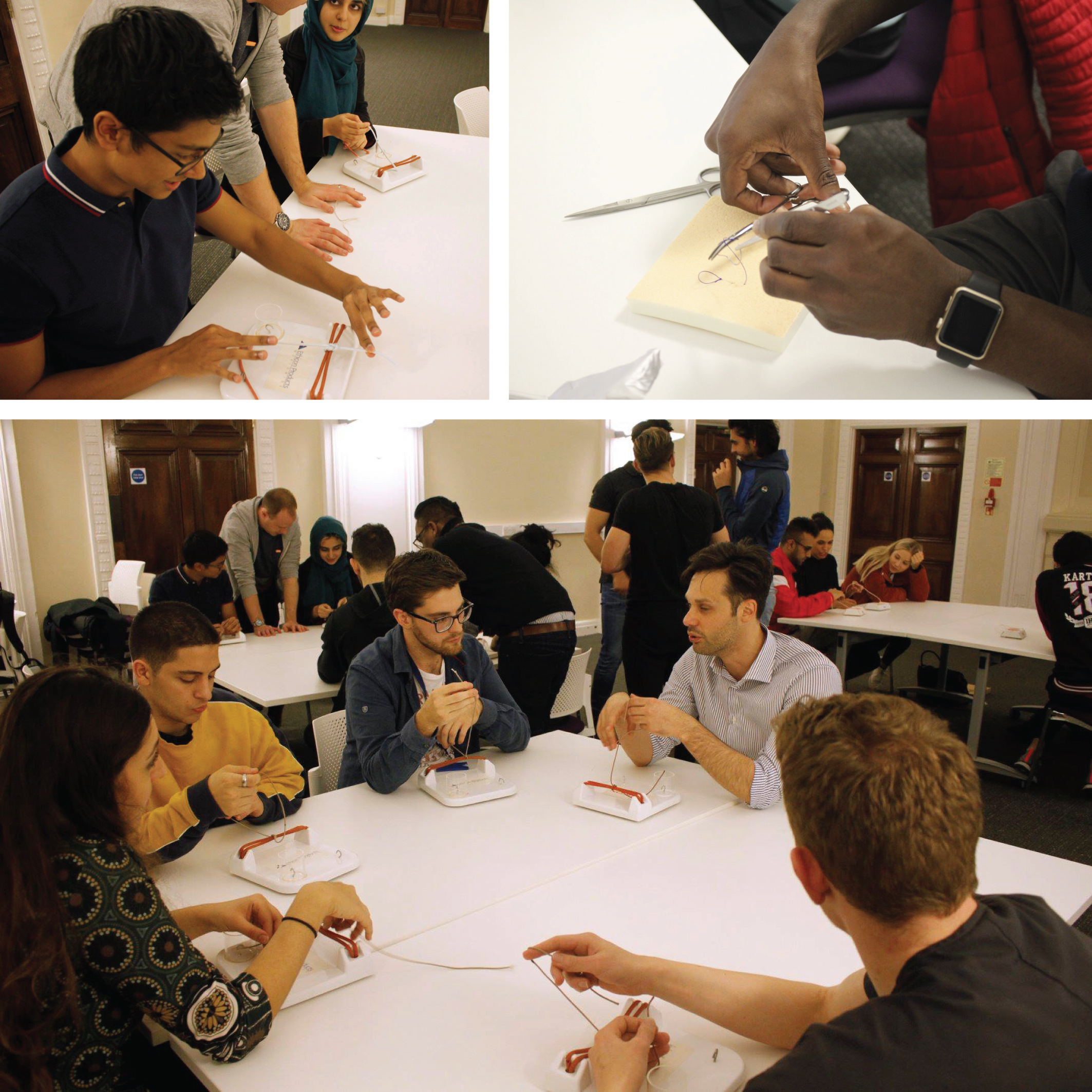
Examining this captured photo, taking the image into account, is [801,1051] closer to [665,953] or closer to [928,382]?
[665,953]

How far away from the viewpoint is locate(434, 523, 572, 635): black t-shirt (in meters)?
2.91

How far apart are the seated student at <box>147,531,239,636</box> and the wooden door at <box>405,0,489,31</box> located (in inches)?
103

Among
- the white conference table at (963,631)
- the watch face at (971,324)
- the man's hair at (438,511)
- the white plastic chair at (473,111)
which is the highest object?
the white plastic chair at (473,111)

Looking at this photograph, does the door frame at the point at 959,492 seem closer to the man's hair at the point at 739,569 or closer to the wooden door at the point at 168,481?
the man's hair at the point at 739,569

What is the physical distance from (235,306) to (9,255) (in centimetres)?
35

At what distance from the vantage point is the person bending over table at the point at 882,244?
1.39 metres

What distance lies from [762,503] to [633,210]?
2.95 m

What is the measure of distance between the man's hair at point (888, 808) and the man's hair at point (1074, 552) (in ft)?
10.4

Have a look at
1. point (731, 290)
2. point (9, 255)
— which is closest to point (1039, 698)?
point (731, 290)

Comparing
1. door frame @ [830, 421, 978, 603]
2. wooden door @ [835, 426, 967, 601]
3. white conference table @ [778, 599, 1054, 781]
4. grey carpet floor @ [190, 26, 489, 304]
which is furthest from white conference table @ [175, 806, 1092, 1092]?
wooden door @ [835, 426, 967, 601]

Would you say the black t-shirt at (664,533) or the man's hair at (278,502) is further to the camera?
the man's hair at (278,502)

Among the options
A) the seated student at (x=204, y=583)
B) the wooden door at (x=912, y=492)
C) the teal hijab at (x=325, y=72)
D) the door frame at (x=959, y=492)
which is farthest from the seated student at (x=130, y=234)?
the wooden door at (x=912, y=492)

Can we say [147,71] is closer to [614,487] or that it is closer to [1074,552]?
[614,487]

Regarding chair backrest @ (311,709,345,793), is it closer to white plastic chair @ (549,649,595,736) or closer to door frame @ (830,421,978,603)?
white plastic chair @ (549,649,595,736)
